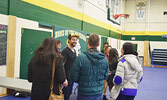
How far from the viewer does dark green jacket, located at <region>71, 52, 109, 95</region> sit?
1916 millimetres

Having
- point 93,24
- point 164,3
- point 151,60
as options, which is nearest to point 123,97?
point 93,24

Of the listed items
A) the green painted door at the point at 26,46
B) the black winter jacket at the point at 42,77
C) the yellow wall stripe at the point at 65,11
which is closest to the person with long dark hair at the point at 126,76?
the black winter jacket at the point at 42,77

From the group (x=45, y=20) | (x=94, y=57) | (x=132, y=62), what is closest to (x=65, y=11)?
(x=45, y=20)

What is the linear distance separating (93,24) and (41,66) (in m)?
7.37

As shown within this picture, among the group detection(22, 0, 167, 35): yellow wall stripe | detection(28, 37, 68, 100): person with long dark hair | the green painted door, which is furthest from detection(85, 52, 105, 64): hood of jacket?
detection(22, 0, 167, 35): yellow wall stripe

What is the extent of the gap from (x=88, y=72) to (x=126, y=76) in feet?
2.41

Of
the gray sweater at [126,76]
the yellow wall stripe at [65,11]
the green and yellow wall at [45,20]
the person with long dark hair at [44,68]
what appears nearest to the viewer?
the person with long dark hair at [44,68]

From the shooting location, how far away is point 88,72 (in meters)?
1.94

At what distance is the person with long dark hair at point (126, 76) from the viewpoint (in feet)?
7.74

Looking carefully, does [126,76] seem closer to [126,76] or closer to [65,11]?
[126,76]

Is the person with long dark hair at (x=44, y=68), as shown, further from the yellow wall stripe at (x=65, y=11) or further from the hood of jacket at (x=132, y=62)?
the yellow wall stripe at (x=65, y=11)

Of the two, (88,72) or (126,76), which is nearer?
(88,72)

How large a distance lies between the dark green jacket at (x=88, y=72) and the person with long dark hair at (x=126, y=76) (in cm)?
46

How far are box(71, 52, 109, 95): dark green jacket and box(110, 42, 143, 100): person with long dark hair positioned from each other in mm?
464
